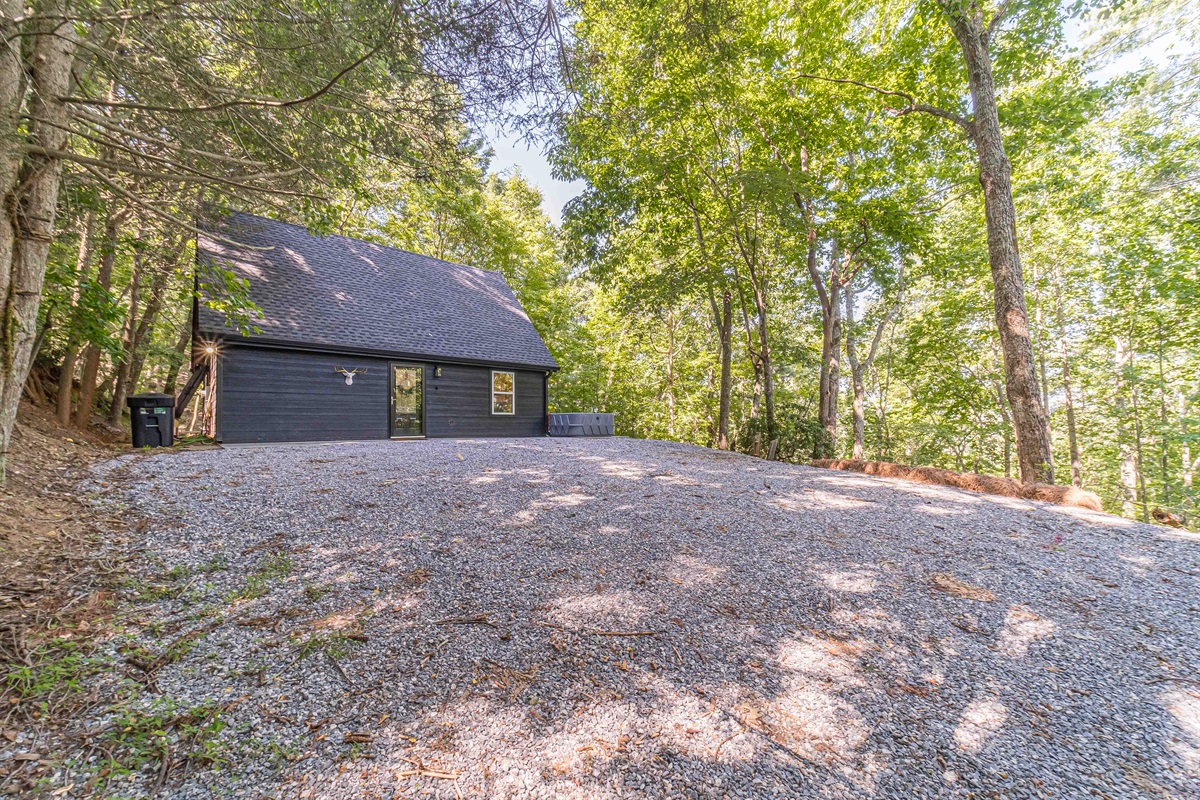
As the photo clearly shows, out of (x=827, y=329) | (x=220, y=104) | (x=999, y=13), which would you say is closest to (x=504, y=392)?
(x=827, y=329)

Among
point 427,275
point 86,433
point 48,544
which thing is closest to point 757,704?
point 48,544

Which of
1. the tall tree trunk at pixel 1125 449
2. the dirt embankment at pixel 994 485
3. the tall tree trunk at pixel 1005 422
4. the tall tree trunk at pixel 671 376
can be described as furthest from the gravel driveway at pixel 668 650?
the tall tree trunk at pixel 671 376

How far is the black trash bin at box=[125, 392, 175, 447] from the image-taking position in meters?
6.39

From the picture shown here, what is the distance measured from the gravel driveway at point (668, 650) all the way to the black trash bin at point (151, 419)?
414 centimetres

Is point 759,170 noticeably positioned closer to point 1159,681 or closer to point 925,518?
point 925,518

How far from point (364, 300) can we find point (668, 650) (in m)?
10.7

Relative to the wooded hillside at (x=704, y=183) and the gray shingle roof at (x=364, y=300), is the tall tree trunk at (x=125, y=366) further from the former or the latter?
the gray shingle roof at (x=364, y=300)

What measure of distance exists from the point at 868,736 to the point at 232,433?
9.89m

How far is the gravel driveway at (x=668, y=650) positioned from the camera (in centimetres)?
138

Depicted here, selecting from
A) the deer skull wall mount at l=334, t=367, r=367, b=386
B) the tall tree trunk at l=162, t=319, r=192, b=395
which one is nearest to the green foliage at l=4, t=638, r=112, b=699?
the deer skull wall mount at l=334, t=367, r=367, b=386

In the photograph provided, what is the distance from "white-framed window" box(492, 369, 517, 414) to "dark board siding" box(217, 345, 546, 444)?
0.66 ft

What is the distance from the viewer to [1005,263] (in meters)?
5.21

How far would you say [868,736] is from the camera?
4.99 ft

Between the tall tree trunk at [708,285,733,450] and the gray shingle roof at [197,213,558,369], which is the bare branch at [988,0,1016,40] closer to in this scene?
the tall tree trunk at [708,285,733,450]
